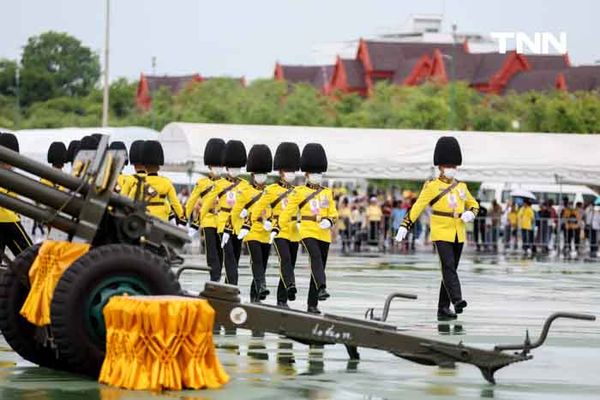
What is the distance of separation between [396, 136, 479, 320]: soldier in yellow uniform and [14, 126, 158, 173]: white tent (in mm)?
25263

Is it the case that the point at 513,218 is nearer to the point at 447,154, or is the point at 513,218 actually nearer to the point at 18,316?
the point at 447,154

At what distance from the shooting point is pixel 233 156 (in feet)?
77.9

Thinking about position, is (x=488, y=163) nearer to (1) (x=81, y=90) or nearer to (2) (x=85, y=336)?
(2) (x=85, y=336)

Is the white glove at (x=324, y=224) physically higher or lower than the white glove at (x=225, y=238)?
higher

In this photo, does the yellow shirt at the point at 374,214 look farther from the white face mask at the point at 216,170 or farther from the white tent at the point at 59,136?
the white face mask at the point at 216,170

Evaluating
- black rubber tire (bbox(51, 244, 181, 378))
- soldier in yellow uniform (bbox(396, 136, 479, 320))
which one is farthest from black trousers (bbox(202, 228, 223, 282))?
black rubber tire (bbox(51, 244, 181, 378))

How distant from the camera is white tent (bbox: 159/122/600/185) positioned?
47.2 m

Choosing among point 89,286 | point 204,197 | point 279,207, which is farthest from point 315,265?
point 89,286

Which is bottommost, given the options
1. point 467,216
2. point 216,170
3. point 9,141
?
point 467,216

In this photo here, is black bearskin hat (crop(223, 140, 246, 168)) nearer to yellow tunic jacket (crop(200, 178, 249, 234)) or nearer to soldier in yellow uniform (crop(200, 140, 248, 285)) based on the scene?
soldier in yellow uniform (crop(200, 140, 248, 285))

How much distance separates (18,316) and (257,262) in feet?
27.1

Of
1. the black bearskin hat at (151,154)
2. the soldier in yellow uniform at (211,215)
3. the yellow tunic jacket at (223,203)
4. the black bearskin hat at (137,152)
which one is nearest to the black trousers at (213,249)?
the soldier in yellow uniform at (211,215)

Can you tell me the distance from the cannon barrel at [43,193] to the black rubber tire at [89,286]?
50cm

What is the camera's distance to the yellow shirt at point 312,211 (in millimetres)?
21016
